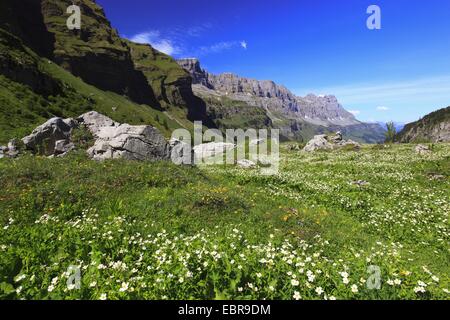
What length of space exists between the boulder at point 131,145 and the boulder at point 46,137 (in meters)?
4.27

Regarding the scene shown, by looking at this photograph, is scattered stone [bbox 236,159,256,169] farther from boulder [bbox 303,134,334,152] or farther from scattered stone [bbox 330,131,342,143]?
scattered stone [bbox 330,131,342,143]

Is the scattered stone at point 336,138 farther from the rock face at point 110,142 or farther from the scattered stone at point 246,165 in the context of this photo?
the rock face at point 110,142

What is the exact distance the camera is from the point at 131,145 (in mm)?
26344

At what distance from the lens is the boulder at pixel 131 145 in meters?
25.9

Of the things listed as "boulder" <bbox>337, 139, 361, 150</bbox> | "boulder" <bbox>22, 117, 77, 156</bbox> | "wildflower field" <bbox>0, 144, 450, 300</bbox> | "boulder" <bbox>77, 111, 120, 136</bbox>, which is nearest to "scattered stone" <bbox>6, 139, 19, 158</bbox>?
"boulder" <bbox>22, 117, 77, 156</bbox>

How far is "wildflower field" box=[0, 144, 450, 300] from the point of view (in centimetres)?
634

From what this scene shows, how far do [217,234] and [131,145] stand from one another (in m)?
17.5

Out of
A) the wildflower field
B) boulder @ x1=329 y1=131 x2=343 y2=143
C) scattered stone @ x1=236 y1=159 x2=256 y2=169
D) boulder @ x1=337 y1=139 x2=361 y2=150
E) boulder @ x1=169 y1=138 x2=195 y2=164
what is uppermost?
boulder @ x1=329 y1=131 x2=343 y2=143

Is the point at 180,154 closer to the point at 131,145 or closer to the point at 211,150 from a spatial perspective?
the point at 131,145

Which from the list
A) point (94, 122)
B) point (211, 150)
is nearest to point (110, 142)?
point (94, 122)

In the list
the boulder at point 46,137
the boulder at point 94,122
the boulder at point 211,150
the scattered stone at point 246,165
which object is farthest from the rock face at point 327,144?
the boulder at point 46,137

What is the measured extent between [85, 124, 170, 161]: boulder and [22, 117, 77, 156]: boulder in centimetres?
427
